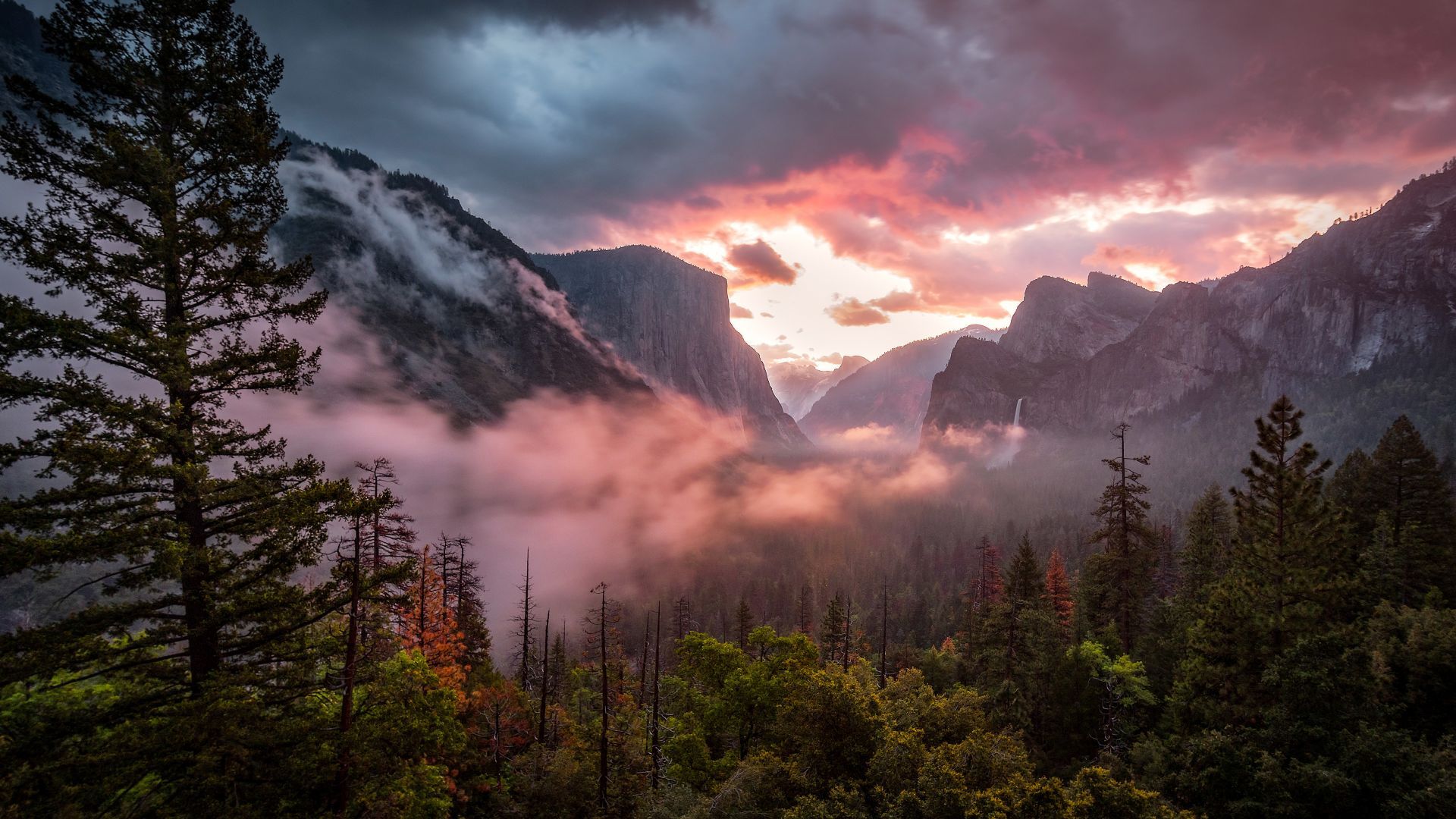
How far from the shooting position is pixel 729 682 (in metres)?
27.3

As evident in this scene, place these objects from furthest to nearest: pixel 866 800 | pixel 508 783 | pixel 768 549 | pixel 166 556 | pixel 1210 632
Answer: pixel 768 549 < pixel 508 783 < pixel 1210 632 < pixel 866 800 < pixel 166 556

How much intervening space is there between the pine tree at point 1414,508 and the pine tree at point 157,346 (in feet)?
152

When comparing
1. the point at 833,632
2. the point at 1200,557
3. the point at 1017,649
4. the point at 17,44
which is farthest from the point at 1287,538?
the point at 17,44

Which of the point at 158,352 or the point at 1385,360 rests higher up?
the point at 1385,360

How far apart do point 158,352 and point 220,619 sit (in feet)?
15.6

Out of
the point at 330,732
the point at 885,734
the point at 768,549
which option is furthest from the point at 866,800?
the point at 768,549

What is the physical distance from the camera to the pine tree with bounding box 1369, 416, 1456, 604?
91.7ft

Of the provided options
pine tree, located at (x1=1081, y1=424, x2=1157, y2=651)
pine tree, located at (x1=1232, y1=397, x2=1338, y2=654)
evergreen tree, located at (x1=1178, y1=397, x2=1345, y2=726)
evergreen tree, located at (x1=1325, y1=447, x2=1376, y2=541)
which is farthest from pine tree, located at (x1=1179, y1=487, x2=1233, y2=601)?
pine tree, located at (x1=1232, y1=397, x2=1338, y2=654)

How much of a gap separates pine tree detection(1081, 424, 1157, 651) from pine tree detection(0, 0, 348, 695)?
33091 mm

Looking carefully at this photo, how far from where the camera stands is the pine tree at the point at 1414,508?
2795 cm

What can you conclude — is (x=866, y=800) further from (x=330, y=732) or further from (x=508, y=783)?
(x=508, y=783)

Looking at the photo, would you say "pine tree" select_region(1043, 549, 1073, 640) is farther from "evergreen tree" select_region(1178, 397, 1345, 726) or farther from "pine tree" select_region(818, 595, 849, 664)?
"evergreen tree" select_region(1178, 397, 1345, 726)

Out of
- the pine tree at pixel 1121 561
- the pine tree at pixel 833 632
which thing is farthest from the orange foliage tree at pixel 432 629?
the pine tree at pixel 1121 561

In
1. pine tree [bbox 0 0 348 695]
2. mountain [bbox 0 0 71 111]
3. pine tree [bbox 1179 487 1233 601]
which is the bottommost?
pine tree [bbox 1179 487 1233 601]
